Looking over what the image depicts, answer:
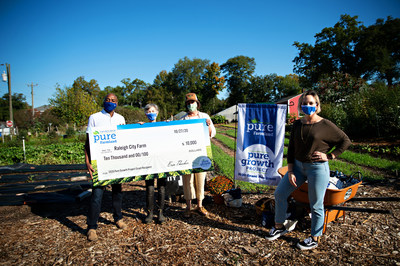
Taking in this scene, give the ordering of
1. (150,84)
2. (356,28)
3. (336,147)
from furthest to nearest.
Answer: (150,84), (356,28), (336,147)

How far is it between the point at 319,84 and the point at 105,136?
2604cm

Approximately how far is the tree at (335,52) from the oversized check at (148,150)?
4107 cm

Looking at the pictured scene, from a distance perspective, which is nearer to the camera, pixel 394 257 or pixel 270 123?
pixel 394 257

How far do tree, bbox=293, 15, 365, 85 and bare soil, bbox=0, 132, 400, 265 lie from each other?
4071 cm

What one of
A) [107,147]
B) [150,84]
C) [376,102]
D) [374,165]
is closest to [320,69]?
[376,102]

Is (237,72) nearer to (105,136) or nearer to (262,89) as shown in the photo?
(262,89)

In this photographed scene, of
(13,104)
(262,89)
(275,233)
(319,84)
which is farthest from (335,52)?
(13,104)

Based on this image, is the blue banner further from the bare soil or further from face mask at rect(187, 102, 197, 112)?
face mask at rect(187, 102, 197, 112)

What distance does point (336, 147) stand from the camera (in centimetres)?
286

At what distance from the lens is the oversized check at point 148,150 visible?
353cm

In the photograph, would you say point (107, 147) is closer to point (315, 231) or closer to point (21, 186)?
point (315, 231)

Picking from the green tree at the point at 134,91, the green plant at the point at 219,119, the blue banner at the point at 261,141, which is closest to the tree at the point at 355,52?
the green plant at the point at 219,119

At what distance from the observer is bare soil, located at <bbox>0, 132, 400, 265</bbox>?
9.37ft

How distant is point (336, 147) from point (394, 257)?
1.60 m
